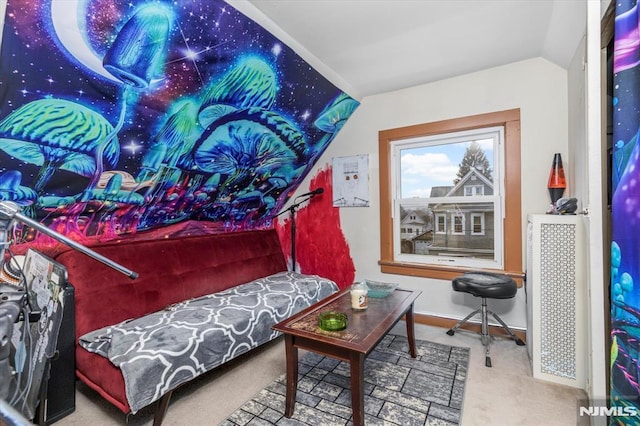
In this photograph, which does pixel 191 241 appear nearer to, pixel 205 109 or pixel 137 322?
pixel 137 322

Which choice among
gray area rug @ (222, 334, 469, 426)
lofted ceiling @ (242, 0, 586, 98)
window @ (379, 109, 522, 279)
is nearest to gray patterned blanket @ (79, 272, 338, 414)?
gray area rug @ (222, 334, 469, 426)

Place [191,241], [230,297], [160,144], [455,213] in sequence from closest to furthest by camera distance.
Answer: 1. [160,144]
2. [230,297]
3. [191,241]
4. [455,213]

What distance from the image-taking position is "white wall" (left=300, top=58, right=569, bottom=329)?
2465 mm

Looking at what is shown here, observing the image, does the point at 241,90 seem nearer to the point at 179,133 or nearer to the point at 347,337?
the point at 179,133

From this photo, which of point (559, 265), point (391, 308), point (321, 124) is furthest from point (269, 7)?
point (559, 265)

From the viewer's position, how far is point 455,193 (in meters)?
2.93

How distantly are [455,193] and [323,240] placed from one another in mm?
1470

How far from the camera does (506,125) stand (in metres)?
2.61

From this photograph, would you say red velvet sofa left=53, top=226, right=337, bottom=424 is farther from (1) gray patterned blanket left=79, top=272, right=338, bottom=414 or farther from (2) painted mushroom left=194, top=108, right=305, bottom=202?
(2) painted mushroom left=194, top=108, right=305, bottom=202

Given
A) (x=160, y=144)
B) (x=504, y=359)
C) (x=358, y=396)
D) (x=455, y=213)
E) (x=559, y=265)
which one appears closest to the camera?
(x=358, y=396)

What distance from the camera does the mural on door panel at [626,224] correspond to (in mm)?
1284

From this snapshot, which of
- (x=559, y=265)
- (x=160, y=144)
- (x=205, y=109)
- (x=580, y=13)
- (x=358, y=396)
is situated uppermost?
(x=580, y=13)

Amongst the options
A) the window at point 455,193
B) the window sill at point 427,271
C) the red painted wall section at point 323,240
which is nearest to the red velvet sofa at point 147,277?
the red painted wall section at point 323,240

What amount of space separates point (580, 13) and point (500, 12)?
1.38 ft
